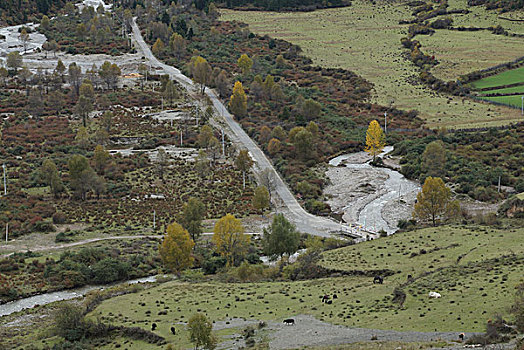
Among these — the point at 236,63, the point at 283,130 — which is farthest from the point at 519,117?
the point at 236,63

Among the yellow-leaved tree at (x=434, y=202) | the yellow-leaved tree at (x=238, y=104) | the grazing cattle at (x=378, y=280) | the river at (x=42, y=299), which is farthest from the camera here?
the yellow-leaved tree at (x=238, y=104)

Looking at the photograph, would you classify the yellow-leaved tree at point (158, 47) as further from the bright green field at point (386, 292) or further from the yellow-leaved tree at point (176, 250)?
the bright green field at point (386, 292)

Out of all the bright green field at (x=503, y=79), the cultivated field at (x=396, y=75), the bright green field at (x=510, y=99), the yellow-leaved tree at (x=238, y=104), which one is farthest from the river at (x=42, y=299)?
the bright green field at (x=503, y=79)

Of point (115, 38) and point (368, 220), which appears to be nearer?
point (368, 220)

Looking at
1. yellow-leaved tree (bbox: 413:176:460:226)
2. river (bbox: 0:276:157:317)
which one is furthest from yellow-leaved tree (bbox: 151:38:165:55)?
river (bbox: 0:276:157:317)

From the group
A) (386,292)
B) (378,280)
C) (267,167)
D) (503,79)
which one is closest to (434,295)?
(386,292)

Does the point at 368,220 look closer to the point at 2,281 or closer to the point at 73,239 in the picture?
the point at 73,239
